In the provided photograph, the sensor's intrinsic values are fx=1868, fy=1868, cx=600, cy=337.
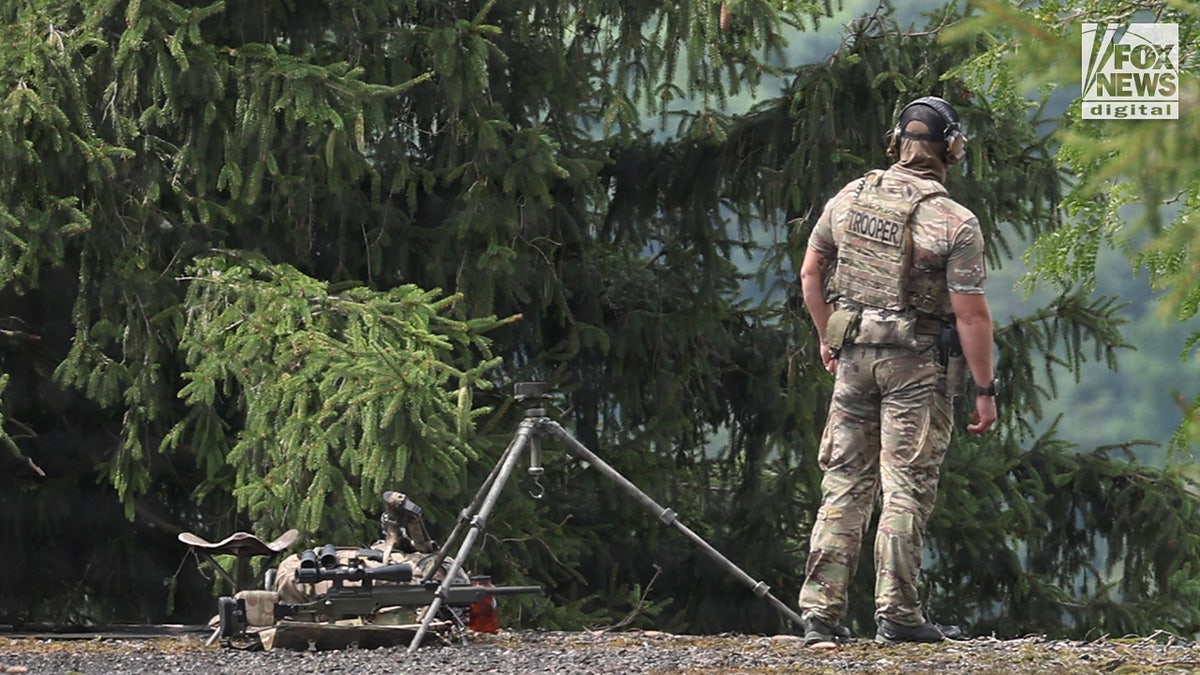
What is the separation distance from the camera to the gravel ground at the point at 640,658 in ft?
19.8

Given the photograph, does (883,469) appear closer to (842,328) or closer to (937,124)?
(842,328)

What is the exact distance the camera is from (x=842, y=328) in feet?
22.8

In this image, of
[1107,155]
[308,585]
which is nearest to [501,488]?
[308,585]

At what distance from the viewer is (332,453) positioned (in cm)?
962

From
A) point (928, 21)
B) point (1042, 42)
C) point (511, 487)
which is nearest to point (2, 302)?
point (511, 487)

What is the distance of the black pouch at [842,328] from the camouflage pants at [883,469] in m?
0.05

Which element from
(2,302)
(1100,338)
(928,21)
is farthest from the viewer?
(1100,338)

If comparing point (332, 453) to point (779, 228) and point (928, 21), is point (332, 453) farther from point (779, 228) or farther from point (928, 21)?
point (928, 21)

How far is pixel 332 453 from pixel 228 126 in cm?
208

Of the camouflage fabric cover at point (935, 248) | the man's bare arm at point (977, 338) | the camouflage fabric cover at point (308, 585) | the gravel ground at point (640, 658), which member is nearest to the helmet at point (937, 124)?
the camouflage fabric cover at point (935, 248)

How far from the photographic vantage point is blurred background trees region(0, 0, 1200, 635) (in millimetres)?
9859

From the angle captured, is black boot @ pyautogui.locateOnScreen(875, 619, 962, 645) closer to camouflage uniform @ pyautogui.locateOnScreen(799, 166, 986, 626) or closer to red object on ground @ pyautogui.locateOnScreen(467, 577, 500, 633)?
camouflage uniform @ pyautogui.locateOnScreen(799, 166, 986, 626)

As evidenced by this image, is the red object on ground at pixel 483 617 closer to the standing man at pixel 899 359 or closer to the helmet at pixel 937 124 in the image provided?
the standing man at pixel 899 359

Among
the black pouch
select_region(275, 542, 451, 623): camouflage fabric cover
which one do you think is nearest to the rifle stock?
select_region(275, 542, 451, 623): camouflage fabric cover
